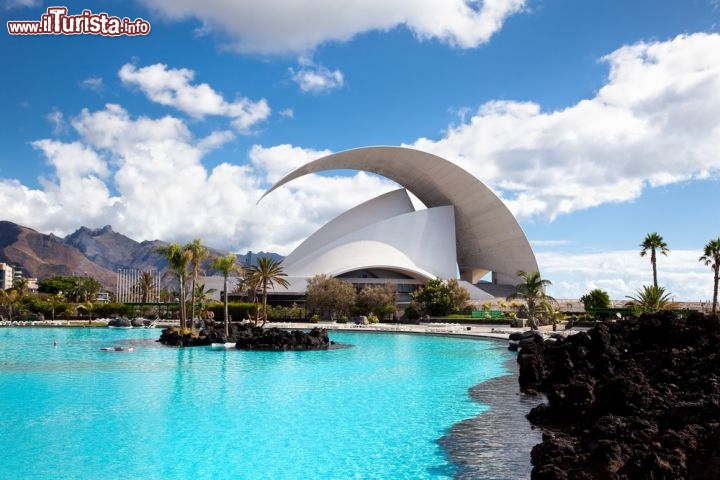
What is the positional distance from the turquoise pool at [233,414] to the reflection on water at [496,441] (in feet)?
0.81

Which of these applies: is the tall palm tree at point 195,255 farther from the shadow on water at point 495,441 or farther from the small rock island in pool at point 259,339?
the shadow on water at point 495,441

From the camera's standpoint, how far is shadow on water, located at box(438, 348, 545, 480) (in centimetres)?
821

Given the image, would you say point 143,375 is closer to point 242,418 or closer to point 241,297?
point 242,418

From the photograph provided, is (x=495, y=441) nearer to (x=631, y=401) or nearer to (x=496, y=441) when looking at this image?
(x=496, y=441)

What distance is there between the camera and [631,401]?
9773 millimetres

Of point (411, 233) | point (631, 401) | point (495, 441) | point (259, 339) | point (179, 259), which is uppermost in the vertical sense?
point (411, 233)

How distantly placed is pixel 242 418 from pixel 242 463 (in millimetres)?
2638

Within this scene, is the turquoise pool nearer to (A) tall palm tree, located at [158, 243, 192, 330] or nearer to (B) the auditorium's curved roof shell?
(A) tall palm tree, located at [158, 243, 192, 330]

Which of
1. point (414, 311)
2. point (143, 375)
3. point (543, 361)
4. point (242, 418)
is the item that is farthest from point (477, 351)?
point (414, 311)

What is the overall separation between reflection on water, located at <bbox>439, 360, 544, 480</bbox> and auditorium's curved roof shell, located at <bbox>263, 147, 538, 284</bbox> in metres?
40.6

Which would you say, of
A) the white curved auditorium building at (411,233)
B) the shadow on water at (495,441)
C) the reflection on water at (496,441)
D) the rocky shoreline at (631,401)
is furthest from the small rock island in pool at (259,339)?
the white curved auditorium building at (411,233)

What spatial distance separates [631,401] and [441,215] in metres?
51.0

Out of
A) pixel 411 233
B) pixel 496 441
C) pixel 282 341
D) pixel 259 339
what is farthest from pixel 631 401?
pixel 411 233

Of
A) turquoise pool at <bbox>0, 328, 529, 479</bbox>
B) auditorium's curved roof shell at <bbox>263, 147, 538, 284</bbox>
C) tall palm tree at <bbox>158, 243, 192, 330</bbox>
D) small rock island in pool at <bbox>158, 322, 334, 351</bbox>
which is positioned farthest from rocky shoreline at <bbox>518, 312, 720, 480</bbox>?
auditorium's curved roof shell at <bbox>263, 147, 538, 284</bbox>
